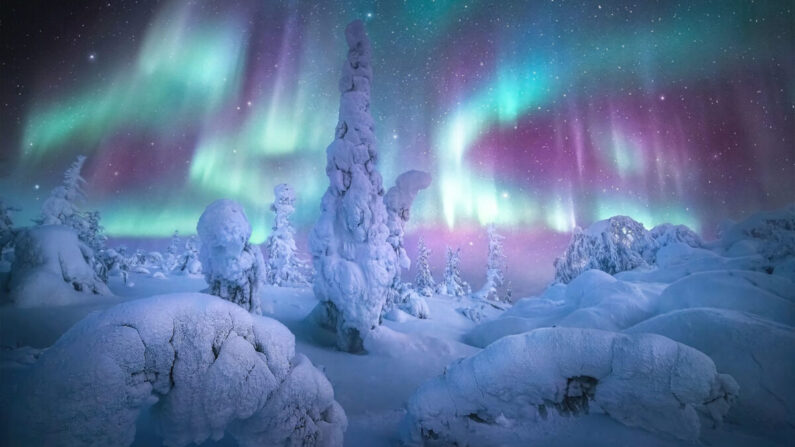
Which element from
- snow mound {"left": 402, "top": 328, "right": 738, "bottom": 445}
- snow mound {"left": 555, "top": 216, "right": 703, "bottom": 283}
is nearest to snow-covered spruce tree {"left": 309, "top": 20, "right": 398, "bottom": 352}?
snow mound {"left": 402, "top": 328, "right": 738, "bottom": 445}

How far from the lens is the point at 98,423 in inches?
113

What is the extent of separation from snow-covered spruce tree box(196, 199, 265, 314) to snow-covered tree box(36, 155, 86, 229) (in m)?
22.0

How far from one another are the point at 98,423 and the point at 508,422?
5012 millimetres

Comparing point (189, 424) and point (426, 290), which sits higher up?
point (189, 424)

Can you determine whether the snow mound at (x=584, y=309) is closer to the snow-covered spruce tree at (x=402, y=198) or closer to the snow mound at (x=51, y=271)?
the snow-covered spruce tree at (x=402, y=198)

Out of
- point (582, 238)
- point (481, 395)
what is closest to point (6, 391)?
point (481, 395)

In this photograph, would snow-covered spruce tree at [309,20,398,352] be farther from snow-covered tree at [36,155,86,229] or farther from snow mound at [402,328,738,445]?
snow-covered tree at [36,155,86,229]

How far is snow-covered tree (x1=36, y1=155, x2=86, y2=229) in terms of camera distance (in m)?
21.6

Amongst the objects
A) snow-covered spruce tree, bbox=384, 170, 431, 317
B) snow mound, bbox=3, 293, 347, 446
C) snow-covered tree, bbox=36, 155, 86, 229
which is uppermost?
snow-covered tree, bbox=36, 155, 86, 229

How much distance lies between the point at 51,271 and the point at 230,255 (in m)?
7.18

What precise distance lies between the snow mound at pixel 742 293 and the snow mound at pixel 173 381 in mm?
10137

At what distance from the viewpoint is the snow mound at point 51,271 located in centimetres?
970

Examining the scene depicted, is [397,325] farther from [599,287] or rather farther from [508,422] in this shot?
[508,422]

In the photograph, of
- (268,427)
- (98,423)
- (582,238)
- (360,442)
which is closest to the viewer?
(98,423)
